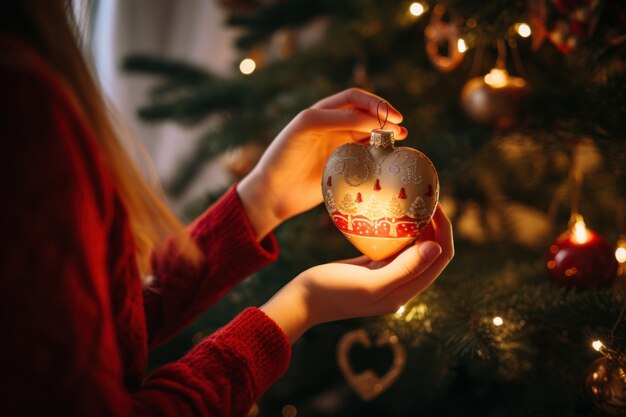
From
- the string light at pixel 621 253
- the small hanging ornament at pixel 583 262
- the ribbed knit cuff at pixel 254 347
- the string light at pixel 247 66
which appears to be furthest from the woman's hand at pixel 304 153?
the string light at pixel 247 66

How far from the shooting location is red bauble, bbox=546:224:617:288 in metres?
Result: 0.78

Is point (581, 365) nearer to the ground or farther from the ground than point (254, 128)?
nearer to the ground

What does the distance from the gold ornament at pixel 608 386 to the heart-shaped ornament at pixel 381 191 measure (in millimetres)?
267

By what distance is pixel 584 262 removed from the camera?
2.56ft

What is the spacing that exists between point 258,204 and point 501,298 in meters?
0.36

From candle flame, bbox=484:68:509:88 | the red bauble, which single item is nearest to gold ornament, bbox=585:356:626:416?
the red bauble

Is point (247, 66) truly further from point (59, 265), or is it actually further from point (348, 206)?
point (59, 265)

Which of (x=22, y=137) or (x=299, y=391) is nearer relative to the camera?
(x=22, y=137)

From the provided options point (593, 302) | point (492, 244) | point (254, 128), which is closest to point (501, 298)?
point (593, 302)

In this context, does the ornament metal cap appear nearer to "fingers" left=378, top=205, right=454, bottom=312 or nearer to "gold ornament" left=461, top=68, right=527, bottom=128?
"fingers" left=378, top=205, right=454, bottom=312

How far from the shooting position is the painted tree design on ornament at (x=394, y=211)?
0.64m

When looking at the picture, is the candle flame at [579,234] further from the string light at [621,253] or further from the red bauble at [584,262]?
the string light at [621,253]

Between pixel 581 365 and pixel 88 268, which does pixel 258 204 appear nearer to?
pixel 88 268

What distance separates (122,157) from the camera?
0.55 metres
